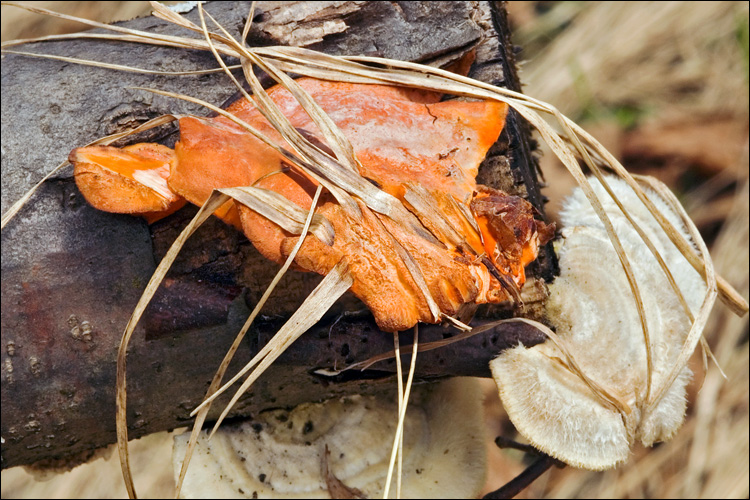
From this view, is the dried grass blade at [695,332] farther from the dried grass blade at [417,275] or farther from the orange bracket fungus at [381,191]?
the dried grass blade at [417,275]

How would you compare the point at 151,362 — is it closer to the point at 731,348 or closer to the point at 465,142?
the point at 465,142

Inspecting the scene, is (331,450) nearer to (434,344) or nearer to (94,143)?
(434,344)

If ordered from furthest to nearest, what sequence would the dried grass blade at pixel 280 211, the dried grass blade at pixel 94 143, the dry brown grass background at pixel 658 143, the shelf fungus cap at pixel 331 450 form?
the dry brown grass background at pixel 658 143 → the shelf fungus cap at pixel 331 450 → the dried grass blade at pixel 94 143 → the dried grass blade at pixel 280 211

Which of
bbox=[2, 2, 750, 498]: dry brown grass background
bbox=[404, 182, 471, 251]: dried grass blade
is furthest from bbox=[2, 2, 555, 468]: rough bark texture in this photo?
bbox=[2, 2, 750, 498]: dry brown grass background

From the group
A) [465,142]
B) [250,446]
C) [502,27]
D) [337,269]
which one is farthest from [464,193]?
[250,446]

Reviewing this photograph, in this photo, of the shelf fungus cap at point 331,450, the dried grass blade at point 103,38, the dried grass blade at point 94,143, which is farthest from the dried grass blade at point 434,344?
the dried grass blade at point 103,38
